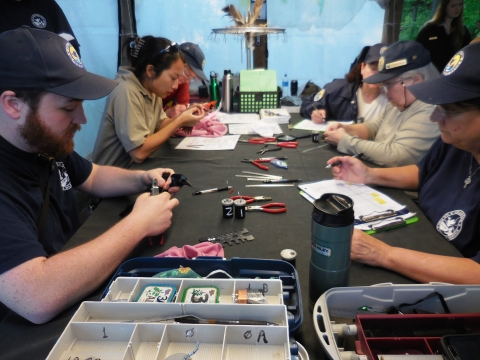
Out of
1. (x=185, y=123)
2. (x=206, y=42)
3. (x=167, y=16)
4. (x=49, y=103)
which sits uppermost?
(x=167, y=16)

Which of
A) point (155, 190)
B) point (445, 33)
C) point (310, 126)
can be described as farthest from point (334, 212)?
Result: point (445, 33)

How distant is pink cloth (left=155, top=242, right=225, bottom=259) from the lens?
923 millimetres

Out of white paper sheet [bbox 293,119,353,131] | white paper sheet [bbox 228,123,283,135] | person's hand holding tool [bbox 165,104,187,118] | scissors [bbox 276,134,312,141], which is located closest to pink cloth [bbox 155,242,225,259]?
scissors [bbox 276,134,312,141]

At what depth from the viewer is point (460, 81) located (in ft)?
3.02

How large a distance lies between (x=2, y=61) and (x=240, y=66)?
283cm

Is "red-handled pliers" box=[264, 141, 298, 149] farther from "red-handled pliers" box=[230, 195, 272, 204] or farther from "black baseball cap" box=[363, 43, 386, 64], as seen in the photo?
"black baseball cap" box=[363, 43, 386, 64]

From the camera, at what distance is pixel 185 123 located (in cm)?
200

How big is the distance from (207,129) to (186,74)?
530 millimetres

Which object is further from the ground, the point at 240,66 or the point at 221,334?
the point at 240,66

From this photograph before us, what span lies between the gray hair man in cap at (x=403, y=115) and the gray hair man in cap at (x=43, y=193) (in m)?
Answer: 1.11

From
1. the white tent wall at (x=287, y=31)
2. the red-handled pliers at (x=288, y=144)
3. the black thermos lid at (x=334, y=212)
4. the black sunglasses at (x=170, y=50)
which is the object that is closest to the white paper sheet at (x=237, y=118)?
the red-handled pliers at (x=288, y=144)

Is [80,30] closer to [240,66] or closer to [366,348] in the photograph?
[240,66]

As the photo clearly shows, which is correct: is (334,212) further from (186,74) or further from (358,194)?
(186,74)

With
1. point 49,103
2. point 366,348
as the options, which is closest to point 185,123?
point 49,103
